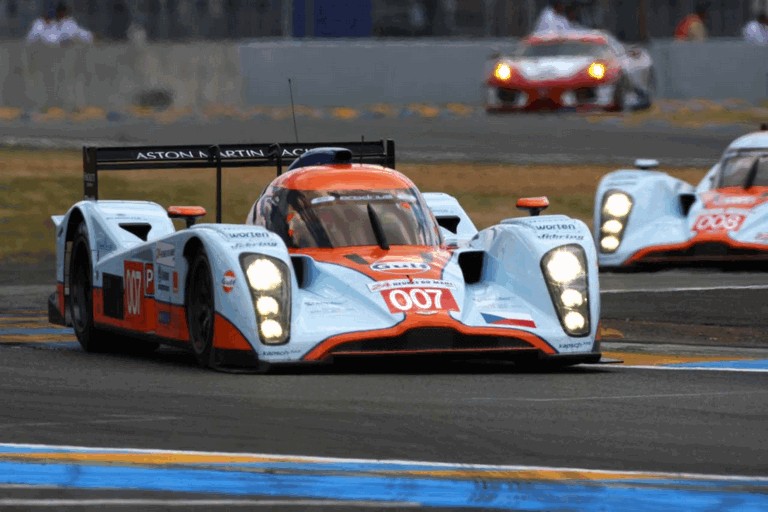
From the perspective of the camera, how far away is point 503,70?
3234 centimetres

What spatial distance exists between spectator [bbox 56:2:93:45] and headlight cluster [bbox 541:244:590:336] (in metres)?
21.0

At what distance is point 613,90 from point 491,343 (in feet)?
71.5

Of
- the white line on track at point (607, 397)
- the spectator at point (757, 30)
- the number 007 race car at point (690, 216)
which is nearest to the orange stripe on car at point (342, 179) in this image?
the white line on track at point (607, 397)

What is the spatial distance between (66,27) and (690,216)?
52.4 ft

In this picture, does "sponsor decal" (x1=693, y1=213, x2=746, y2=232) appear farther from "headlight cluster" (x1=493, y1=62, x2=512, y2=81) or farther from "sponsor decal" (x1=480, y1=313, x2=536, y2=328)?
"headlight cluster" (x1=493, y1=62, x2=512, y2=81)

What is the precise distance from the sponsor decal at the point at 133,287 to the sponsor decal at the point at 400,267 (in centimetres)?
159

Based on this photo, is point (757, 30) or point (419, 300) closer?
point (419, 300)

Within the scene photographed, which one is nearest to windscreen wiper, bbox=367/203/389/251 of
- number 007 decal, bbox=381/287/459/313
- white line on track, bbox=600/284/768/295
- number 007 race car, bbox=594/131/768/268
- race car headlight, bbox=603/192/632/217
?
number 007 decal, bbox=381/287/459/313

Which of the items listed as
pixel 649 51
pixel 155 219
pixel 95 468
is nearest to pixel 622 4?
pixel 649 51

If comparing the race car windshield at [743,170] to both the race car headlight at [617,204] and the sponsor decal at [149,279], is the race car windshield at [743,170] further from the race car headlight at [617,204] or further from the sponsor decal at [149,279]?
the sponsor decal at [149,279]

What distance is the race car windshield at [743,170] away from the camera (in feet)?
57.6

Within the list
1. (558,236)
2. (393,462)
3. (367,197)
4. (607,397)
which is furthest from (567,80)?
(393,462)

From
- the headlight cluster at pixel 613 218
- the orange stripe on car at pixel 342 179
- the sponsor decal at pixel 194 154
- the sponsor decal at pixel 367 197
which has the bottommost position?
the headlight cluster at pixel 613 218

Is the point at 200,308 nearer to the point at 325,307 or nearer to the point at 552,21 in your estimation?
the point at 325,307
